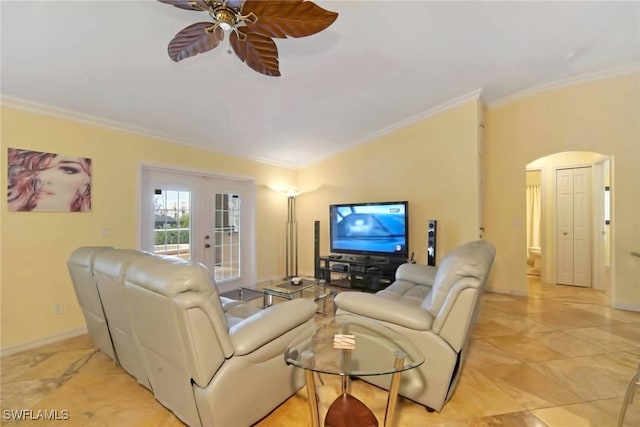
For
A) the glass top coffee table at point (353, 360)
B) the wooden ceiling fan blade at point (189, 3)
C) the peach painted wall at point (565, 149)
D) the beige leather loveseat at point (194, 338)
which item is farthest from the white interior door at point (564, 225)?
the wooden ceiling fan blade at point (189, 3)

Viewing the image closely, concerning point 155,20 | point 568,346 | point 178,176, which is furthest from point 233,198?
point 568,346

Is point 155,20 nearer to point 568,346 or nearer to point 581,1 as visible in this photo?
point 581,1

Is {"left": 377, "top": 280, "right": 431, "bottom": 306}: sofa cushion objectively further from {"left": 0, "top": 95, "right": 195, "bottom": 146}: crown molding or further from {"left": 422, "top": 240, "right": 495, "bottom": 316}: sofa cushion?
{"left": 0, "top": 95, "right": 195, "bottom": 146}: crown molding

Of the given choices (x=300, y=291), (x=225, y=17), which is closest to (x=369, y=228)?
(x=300, y=291)

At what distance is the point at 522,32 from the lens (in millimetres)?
2596

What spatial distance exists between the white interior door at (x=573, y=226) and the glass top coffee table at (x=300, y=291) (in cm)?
431

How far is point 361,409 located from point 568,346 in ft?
7.87

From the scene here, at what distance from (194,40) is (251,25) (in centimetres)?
40

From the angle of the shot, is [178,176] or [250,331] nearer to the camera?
[250,331]

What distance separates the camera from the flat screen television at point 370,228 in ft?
13.6

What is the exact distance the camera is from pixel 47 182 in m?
2.72

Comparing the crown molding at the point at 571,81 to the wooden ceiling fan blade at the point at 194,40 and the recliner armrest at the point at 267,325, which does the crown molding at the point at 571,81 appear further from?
the recliner armrest at the point at 267,325

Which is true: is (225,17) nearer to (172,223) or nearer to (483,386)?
(483,386)

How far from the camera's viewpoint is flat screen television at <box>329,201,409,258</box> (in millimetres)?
4156
